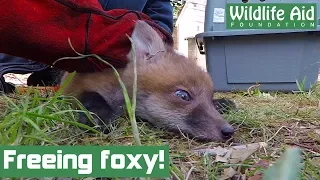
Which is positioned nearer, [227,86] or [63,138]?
[63,138]

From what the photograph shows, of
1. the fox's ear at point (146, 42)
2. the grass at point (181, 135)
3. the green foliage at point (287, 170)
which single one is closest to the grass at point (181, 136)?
the grass at point (181, 135)

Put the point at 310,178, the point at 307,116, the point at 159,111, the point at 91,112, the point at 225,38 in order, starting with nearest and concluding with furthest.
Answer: the point at 310,178
the point at 91,112
the point at 159,111
the point at 307,116
the point at 225,38

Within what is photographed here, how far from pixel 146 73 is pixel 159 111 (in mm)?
205

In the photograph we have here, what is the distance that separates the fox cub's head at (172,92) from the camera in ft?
6.35

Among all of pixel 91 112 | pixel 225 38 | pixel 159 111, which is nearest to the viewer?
pixel 91 112

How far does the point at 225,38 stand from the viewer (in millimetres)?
4414

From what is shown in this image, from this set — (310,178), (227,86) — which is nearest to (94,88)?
(310,178)

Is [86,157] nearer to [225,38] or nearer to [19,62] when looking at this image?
[19,62]

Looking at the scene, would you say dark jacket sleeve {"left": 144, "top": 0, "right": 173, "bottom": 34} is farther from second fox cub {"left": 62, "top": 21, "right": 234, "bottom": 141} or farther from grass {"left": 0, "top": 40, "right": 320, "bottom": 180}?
grass {"left": 0, "top": 40, "right": 320, "bottom": 180}

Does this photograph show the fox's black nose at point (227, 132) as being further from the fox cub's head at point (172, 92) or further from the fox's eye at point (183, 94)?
the fox's eye at point (183, 94)

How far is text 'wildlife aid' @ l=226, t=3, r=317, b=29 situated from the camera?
4230mm

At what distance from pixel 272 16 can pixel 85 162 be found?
3707 mm

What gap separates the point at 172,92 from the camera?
207 centimetres

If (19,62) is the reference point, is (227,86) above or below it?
below
